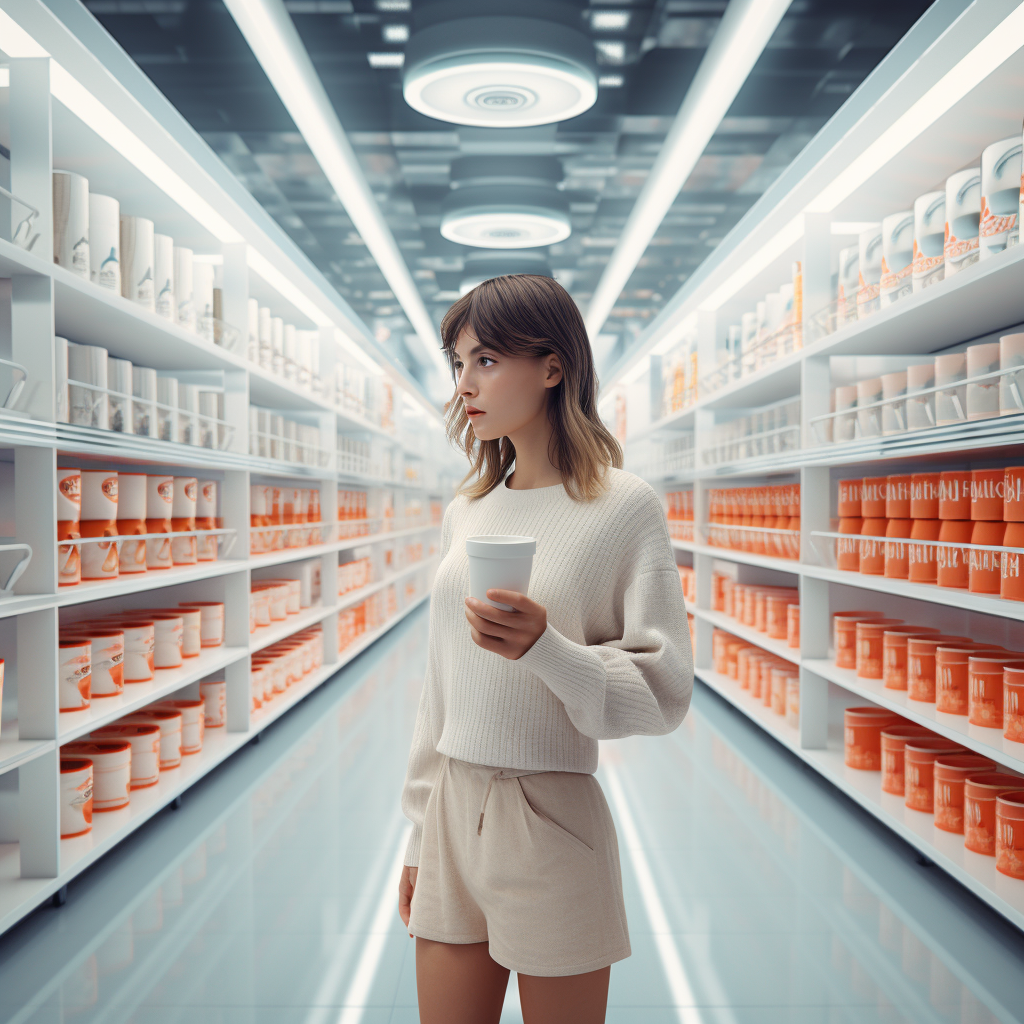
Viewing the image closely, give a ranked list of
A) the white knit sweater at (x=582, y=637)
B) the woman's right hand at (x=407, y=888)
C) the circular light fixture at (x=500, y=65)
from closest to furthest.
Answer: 1. the white knit sweater at (x=582, y=637)
2. the woman's right hand at (x=407, y=888)
3. the circular light fixture at (x=500, y=65)

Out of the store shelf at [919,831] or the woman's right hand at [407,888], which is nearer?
the woman's right hand at [407,888]

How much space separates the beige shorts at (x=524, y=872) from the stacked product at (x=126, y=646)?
5.96 feet

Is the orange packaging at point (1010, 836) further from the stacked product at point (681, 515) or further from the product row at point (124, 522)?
the stacked product at point (681, 515)

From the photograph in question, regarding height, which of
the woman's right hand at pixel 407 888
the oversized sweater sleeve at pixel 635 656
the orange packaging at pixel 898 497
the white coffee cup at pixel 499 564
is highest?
the orange packaging at pixel 898 497

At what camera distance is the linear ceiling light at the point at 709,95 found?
3037mm

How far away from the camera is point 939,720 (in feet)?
7.95

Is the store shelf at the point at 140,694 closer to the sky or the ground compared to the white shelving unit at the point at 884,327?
closer to the ground

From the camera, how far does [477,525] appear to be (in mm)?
1158

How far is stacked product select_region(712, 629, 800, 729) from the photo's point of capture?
3773 millimetres

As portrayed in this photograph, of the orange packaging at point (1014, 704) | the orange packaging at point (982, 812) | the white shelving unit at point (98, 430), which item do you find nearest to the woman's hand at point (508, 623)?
the white shelving unit at point (98, 430)

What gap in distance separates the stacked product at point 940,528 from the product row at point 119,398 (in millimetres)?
2636

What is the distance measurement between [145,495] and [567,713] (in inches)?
94.4

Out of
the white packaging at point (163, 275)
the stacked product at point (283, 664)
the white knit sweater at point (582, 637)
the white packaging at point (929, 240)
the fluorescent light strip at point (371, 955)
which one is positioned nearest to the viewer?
the white knit sweater at point (582, 637)

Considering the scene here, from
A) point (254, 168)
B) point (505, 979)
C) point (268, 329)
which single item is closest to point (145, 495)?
point (268, 329)
